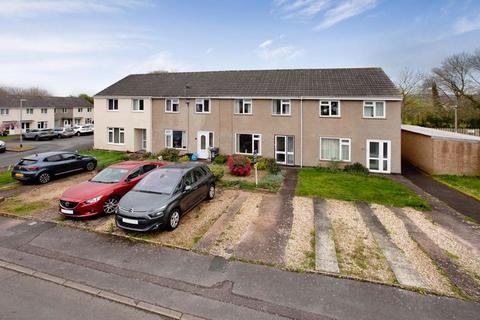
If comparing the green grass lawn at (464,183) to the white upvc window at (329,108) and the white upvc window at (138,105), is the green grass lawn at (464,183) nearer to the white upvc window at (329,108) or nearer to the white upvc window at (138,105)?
the white upvc window at (329,108)

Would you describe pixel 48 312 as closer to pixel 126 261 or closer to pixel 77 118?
pixel 126 261

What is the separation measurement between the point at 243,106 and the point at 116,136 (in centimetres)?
1251

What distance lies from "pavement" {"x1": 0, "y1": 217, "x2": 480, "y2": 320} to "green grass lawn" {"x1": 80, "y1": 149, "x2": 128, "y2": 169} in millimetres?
13224

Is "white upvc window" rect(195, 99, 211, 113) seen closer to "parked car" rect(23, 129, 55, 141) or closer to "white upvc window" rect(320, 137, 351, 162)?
"white upvc window" rect(320, 137, 351, 162)

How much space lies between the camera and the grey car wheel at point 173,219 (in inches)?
333

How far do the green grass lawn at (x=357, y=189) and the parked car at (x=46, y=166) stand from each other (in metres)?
12.8

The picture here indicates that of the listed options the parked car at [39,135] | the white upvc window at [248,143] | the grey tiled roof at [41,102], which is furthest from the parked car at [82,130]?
the white upvc window at [248,143]

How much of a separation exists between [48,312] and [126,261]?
1.99 meters

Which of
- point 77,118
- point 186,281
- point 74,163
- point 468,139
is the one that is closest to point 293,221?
point 186,281

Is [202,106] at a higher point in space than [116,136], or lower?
higher

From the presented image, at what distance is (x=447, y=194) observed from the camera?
541 inches

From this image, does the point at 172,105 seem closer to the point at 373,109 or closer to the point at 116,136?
the point at 116,136

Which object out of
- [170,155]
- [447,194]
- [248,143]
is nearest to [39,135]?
[170,155]

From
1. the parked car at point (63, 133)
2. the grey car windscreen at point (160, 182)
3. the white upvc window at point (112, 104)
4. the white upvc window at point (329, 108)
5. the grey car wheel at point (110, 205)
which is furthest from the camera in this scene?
the parked car at point (63, 133)
